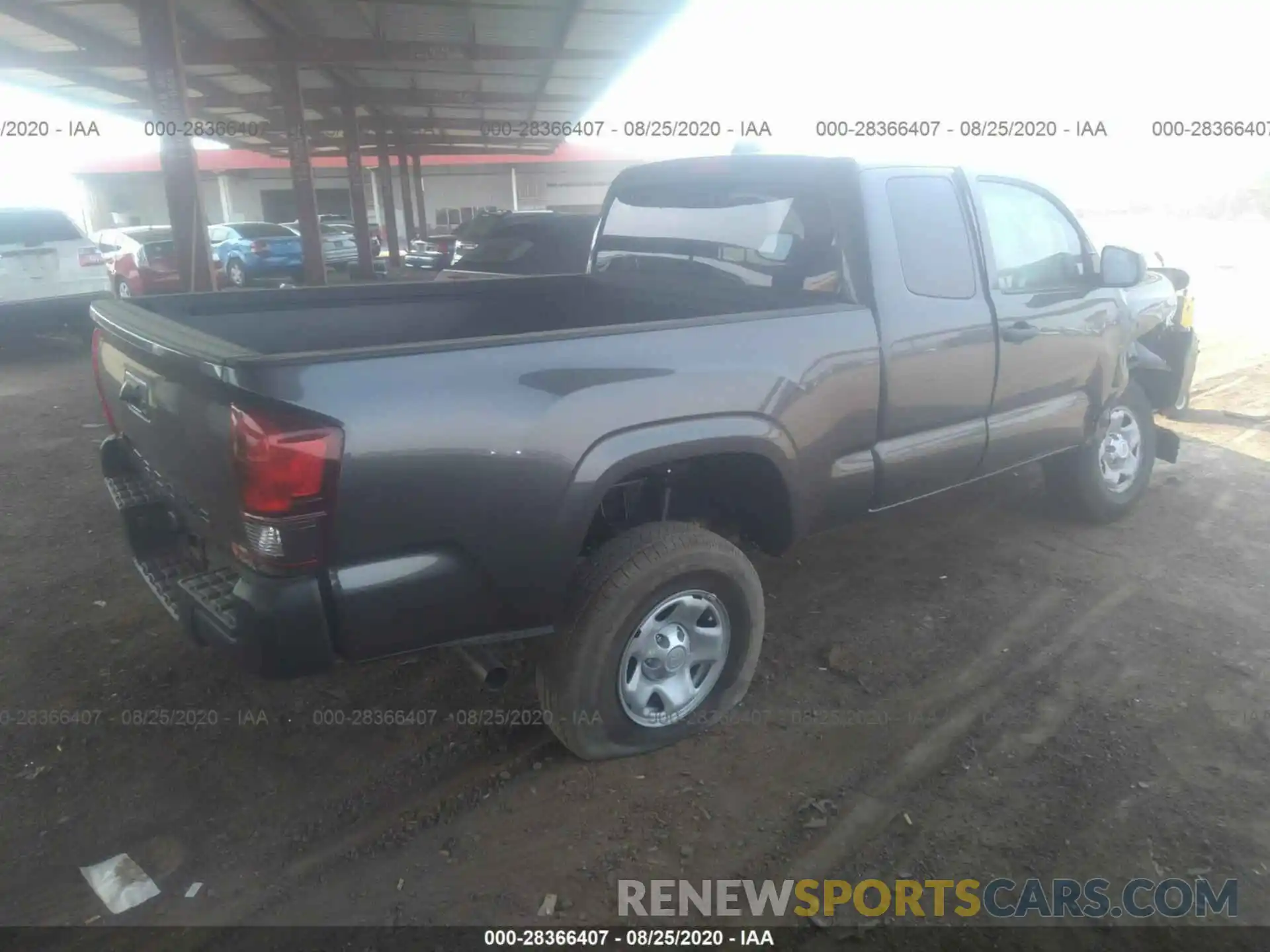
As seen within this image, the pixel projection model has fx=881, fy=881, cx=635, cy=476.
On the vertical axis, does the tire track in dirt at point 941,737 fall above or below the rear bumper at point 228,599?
below

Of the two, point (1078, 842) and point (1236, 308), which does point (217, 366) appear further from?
point (1236, 308)

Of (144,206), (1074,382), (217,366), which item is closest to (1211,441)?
(1074,382)

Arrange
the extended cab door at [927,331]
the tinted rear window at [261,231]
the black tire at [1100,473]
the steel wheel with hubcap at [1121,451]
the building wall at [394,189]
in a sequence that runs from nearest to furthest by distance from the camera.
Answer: the extended cab door at [927,331] < the black tire at [1100,473] < the steel wheel with hubcap at [1121,451] < the tinted rear window at [261,231] < the building wall at [394,189]

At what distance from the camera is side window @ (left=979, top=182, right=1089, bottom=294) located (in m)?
4.02

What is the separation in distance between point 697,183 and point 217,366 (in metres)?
2.48

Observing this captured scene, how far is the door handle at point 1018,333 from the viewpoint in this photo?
3887 millimetres

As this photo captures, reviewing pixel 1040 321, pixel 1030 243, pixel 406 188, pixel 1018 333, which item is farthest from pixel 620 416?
pixel 406 188

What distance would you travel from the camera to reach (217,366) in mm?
2266

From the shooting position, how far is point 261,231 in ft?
63.7

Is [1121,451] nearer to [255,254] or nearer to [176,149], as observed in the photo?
[176,149]

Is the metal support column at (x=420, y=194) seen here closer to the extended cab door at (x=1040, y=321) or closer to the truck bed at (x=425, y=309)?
the truck bed at (x=425, y=309)

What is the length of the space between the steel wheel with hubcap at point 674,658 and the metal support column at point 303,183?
12.8 meters

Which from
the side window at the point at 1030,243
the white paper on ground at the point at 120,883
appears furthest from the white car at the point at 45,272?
the side window at the point at 1030,243
